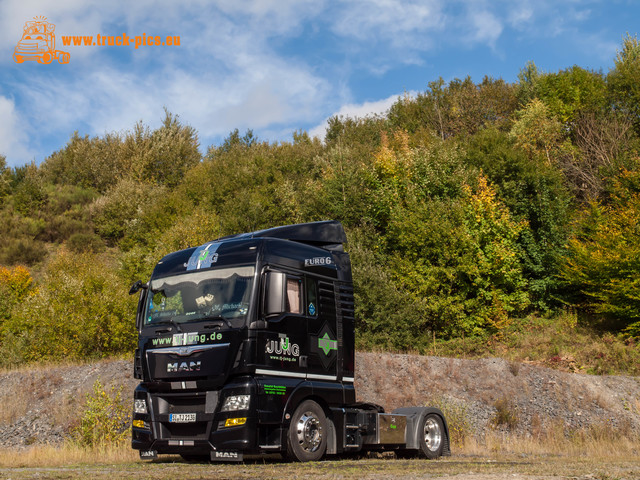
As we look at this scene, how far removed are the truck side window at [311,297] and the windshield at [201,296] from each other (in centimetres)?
134

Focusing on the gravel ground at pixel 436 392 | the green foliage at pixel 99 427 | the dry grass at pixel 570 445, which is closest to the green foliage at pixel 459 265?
the gravel ground at pixel 436 392

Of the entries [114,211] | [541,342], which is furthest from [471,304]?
[114,211]

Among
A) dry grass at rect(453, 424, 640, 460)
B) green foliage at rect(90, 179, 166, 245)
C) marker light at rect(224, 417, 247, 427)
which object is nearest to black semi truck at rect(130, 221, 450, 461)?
marker light at rect(224, 417, 247, 427)

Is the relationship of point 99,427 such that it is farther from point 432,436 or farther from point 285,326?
point 432,436

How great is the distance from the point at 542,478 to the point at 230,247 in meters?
6.30

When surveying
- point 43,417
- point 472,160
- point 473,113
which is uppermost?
point 473,113

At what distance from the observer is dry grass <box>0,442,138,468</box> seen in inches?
429

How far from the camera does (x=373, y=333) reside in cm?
3519

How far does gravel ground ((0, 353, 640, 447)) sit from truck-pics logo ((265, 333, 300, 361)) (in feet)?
29.2

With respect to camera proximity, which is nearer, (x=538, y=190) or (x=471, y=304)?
(x=471, y=304)

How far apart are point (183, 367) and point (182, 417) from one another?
851mm

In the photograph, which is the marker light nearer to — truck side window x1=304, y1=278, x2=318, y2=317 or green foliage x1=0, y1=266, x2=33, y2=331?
truck side window x1=304, y1=278, x2=318, y2=317

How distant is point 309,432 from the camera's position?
35.0 ft

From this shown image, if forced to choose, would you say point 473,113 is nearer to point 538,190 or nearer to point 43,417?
point 538,190
